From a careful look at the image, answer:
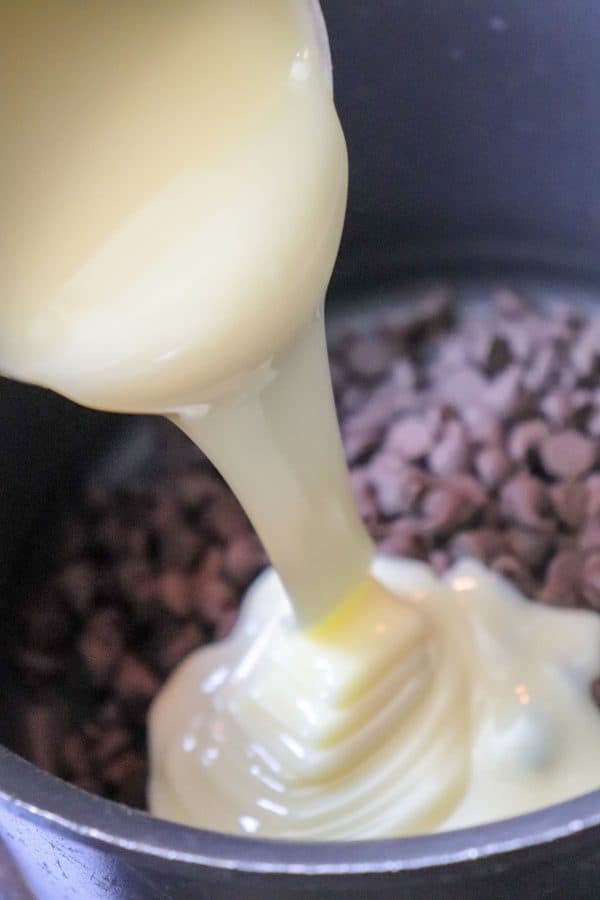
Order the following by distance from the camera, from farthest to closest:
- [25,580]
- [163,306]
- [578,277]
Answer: [578,277] < [25,580] < [163,306]

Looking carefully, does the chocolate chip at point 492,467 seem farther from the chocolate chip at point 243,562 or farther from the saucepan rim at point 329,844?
the saucepan rim at point 329,844

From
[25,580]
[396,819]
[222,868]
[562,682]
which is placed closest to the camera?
[222,868]

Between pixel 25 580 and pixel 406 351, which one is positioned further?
pixel 406 351

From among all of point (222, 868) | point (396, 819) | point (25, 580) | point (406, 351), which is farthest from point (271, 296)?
point (406, 351)

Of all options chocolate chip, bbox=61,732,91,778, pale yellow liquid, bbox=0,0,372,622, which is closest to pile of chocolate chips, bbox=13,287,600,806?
chocolate chip, bbox=61,732,91,778

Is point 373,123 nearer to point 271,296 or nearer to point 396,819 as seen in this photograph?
point 271,296

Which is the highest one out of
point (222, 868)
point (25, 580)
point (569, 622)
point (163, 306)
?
point (163, 306)

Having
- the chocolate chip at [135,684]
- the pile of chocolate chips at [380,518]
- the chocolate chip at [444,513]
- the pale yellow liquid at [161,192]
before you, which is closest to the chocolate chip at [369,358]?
the pile of chocolate chips at [380,518]

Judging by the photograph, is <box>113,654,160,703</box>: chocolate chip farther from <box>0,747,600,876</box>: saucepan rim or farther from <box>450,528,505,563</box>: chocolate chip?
<box>0,747,600,876</box>: saucepan rim
